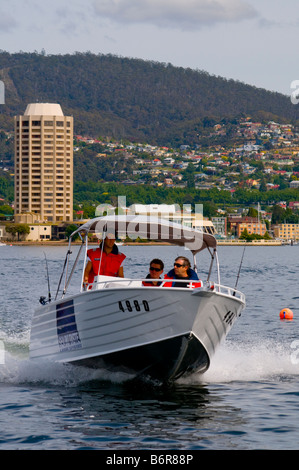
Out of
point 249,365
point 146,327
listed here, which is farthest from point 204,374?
point 146,327

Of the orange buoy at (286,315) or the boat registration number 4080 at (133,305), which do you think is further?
the orange buoy at (286,315)

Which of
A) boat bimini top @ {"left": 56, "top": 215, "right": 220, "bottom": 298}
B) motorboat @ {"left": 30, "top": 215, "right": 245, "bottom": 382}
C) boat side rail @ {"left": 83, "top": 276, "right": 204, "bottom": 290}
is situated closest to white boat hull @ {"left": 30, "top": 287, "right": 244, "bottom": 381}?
motorboat @ {"left": 30, "top": 215, "right": 245, "bottom": 382}

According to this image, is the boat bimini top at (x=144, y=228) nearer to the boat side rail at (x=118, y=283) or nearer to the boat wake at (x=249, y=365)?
the boat side rail at (x=118, y=283)

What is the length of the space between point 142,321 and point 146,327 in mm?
114

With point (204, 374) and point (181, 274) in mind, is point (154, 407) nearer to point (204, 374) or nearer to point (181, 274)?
point (181, 274)

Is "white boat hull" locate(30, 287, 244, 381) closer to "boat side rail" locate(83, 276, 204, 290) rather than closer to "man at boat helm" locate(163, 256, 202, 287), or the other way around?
"boat side rail" locate(83, 276, 204, 290)

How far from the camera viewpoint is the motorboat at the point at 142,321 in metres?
12.8

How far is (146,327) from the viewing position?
42.7 ft

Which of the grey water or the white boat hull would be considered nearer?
the grey water

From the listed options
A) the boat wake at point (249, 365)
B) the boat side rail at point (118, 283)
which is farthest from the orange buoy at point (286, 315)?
the boat side rail at point (118, 283)

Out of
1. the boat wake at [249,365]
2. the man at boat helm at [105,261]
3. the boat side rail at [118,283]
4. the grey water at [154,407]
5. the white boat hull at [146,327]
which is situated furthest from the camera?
the boat wake at [249,365]

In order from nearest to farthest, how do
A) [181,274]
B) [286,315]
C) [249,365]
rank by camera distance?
[181,274], [249,365], [286,315]

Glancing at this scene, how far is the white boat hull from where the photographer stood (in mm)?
12742

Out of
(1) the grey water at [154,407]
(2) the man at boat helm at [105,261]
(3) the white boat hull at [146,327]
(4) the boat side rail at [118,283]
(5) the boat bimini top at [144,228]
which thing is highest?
(5) the boat bimini top at [144,228]
